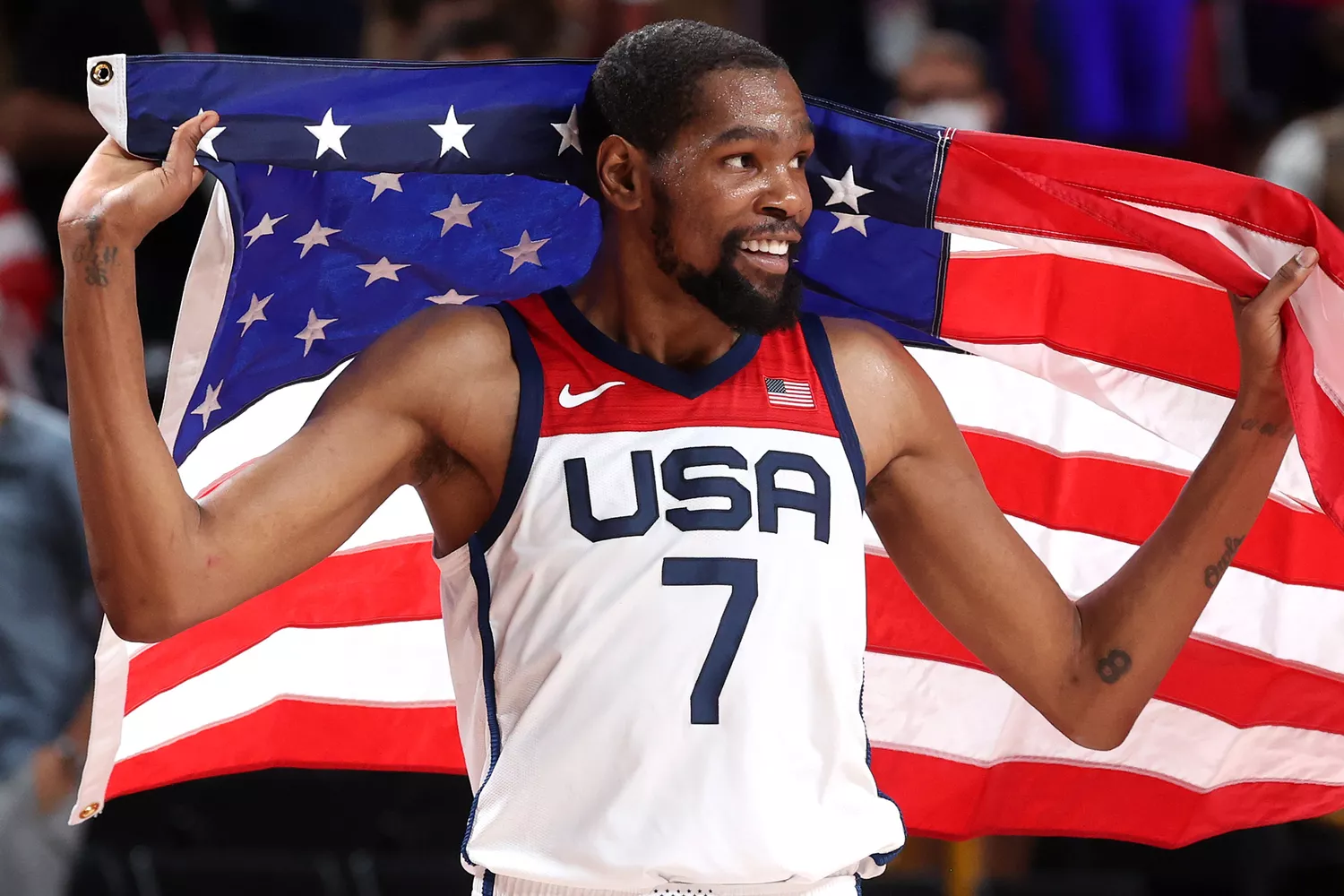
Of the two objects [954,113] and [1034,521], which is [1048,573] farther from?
[954,113]

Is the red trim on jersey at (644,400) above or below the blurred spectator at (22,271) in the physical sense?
above

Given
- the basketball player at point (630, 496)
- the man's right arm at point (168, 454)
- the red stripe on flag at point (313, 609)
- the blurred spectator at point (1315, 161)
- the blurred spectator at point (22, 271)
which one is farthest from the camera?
the blurred spectator at point (22, 271)

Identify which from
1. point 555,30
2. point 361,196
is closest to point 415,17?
point 555,30

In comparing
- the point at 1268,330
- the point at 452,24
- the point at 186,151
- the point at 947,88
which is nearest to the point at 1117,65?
the point at 947,88

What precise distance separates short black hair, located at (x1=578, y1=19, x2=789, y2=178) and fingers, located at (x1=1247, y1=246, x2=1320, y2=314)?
87 cm

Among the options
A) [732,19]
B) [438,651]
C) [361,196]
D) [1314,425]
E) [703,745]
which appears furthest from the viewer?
[732,19]

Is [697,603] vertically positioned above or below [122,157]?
below

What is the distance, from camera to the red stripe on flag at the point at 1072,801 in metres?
3.61

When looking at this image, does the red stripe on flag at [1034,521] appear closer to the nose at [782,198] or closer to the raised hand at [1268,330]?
the raised hand at [1268,330]

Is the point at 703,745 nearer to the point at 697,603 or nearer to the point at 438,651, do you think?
the point at 697,603

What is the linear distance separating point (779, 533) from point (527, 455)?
1.25 ft

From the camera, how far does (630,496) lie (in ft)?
8.62

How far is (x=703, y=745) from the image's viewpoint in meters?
2.57

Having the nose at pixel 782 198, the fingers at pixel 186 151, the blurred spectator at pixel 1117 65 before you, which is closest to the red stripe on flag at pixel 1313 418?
the nose at pixel 782 198
